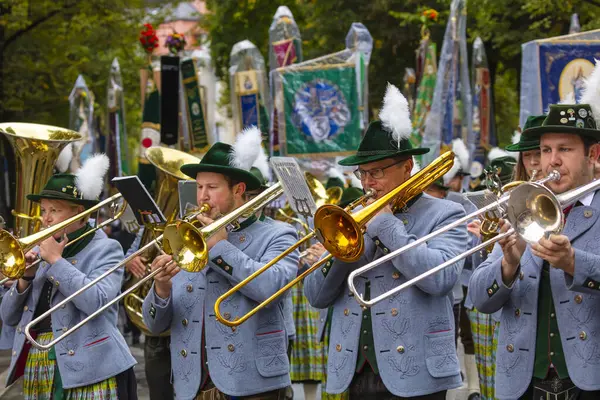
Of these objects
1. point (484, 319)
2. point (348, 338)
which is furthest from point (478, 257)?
point (348, 338)

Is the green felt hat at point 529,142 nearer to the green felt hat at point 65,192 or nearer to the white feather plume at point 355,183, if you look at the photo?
the green felt hat at point 65,192

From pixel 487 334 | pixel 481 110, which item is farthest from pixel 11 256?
pixel 481 110

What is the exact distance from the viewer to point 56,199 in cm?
636

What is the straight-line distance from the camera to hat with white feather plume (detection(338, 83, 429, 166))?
5.07 meters

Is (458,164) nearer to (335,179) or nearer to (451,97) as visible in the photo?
(335,179)

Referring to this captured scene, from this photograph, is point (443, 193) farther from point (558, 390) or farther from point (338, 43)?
point (338, 43)

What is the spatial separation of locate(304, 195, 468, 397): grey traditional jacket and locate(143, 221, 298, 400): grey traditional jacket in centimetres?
45

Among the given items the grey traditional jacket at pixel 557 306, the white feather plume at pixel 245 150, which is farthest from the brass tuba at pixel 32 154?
the grey traditional jacket at pixel 557 306

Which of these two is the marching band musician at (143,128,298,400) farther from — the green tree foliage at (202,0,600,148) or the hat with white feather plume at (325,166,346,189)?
the green tree foliage at (202,0,600,148)

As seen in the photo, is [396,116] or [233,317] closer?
[396,116]

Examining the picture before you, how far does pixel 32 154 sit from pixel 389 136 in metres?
3.28

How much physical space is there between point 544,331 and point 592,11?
14398mm

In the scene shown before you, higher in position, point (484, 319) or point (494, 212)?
point (494, 212)

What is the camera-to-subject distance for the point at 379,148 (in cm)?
510
